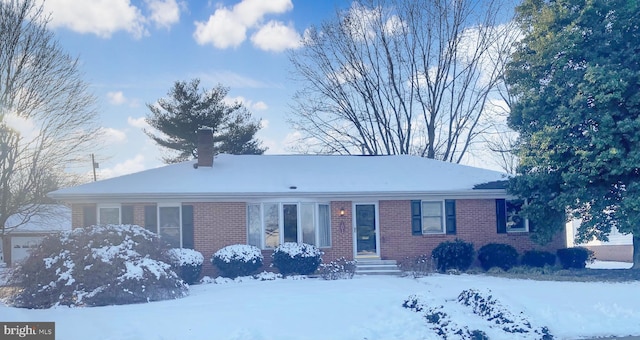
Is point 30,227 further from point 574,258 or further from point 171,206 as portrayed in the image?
point 574,258

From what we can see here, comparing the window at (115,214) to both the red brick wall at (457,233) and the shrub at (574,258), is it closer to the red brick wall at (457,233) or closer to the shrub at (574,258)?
the red brick wall at (457,233)

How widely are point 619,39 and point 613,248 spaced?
16834mm

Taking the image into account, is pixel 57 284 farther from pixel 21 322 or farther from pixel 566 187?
pixel 566 187

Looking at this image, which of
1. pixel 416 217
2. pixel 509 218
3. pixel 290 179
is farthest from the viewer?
pixel 509 218

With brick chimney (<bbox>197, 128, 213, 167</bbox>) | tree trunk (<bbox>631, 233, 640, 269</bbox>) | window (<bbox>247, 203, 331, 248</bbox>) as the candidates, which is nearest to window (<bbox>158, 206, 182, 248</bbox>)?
window (<bbox>247, 203, 331, 248</bbox>)

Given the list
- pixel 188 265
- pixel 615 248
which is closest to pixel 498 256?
pixel 188 265

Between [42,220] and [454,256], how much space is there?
74.4 feet

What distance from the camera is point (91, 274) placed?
46.6ft

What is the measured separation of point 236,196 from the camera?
20562mm

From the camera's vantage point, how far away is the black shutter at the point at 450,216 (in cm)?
2195

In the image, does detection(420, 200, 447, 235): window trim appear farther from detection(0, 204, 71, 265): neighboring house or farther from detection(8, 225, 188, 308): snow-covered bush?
detection(0, 204, 71, 265): neighboring house

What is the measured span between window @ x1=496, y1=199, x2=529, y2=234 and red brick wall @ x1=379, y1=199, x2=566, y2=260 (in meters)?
0.19

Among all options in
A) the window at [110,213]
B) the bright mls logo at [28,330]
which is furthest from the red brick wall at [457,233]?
the bright mls logo at [28,330]

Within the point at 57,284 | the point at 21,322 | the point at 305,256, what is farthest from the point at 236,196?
the point at 21,322
